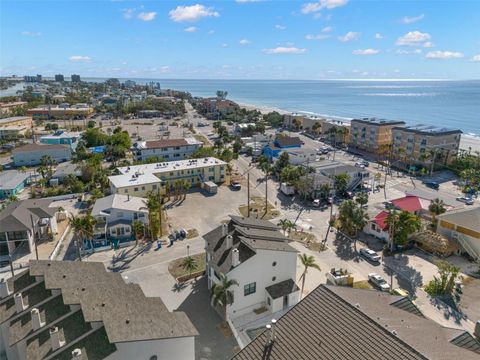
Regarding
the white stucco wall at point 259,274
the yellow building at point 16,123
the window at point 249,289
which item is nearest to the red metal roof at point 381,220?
the white stucco wall at point 259,274

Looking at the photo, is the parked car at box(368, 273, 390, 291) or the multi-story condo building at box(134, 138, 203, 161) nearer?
the parked car at box(368, 273, 390, 291)

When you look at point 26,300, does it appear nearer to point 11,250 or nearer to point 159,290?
point 159,290

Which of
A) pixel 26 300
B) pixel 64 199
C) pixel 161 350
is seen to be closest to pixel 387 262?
pixel 161 350

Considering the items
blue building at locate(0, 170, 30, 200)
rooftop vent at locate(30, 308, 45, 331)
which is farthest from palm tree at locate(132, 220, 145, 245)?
blue building at locate(0, 170, 30, 200)

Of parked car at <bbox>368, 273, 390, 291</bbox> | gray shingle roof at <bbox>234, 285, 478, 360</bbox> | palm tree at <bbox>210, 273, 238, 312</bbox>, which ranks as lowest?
parked car at <bbox>368, 273, 390, 291</bbox>

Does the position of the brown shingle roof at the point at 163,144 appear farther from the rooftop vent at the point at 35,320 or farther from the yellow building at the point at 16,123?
the yellow building at the point at 16,123

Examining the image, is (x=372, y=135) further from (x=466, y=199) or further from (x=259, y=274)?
(x=259, y=274)

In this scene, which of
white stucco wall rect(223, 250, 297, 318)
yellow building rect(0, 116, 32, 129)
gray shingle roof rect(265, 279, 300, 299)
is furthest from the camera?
yellow building rect(0, 116, 32, 129)

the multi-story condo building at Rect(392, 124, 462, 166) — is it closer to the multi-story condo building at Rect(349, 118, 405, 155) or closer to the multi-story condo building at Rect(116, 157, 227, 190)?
the multi-story condo building at Rect(349, 118, 405, 155)
